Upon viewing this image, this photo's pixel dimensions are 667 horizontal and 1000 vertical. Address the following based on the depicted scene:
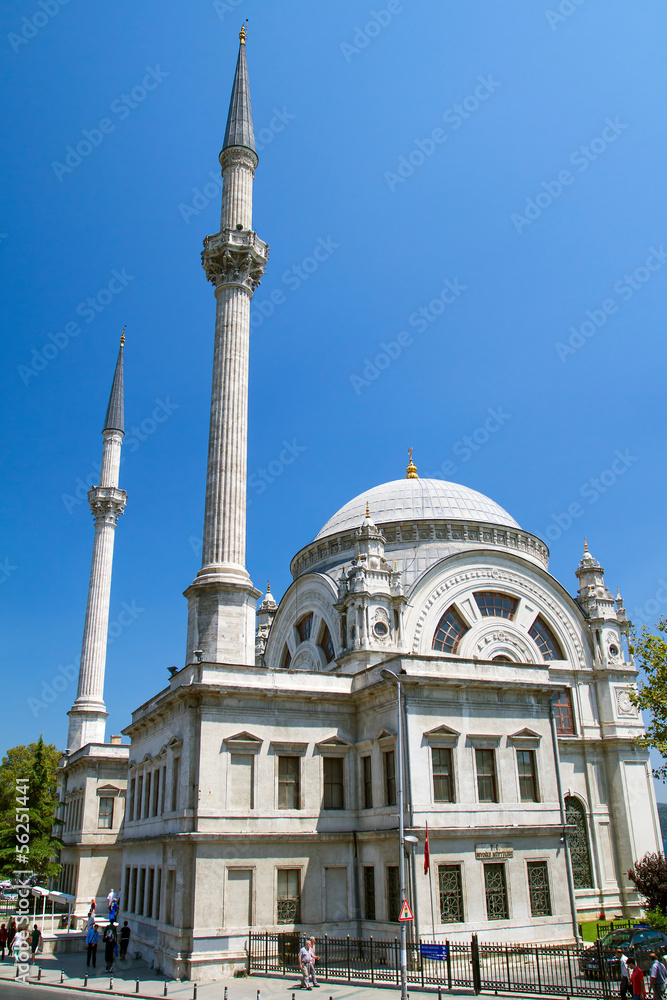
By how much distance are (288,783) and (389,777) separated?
333 centimetres

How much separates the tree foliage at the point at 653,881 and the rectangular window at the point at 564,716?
650 cm

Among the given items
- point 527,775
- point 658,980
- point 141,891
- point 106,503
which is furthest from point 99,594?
point 658,980

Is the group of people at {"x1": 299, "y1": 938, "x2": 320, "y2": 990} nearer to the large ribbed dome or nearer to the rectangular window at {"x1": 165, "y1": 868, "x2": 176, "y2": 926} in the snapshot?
the rectangular window at {"x1": 165, "y1": 868, "x2": 176, "y2": 926}

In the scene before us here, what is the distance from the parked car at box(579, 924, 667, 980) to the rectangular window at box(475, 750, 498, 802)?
5.14 metres

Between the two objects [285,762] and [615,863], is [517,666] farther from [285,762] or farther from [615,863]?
[615,863]

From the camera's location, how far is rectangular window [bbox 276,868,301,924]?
24.6 meters

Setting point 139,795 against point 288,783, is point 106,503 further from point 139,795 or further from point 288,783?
point 288,783

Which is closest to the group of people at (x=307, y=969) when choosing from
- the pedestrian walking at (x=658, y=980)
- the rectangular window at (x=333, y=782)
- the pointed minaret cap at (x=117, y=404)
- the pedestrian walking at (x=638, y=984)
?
the rectangular window at (x=333, y=782)

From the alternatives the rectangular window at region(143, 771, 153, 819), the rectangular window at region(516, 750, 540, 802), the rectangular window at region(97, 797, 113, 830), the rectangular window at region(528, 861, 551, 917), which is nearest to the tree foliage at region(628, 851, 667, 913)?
the rectangular window at region(528, 861, 551, 917)

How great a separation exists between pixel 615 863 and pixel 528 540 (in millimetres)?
15858

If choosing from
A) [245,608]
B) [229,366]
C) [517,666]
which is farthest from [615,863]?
[229,366]

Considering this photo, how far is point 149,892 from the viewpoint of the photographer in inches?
1103

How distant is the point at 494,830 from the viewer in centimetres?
2489

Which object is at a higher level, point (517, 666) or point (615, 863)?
point (517, 666)
